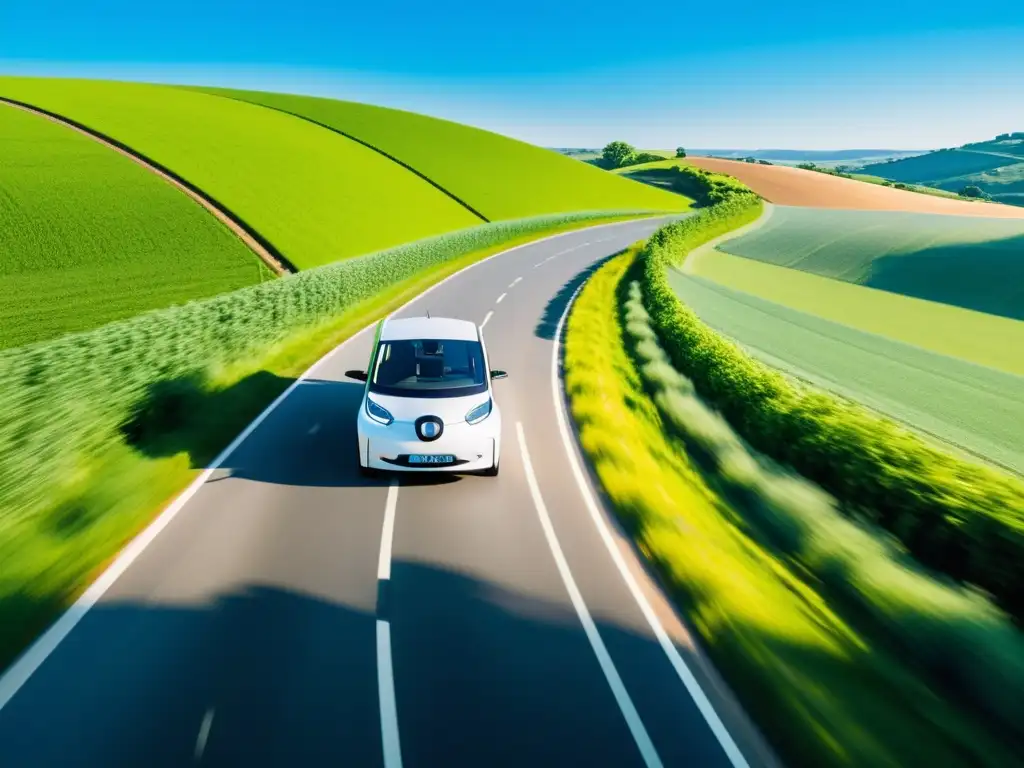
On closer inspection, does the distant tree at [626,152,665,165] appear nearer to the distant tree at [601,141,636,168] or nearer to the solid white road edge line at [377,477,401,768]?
the distant tree at [601,141,636,168]

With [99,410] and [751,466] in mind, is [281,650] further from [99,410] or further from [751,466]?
[751,466]

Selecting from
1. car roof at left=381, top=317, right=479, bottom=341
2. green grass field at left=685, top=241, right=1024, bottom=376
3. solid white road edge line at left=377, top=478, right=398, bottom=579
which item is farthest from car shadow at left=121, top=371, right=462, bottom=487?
green grass field at left=685, top=241, right=1024, bottom=376

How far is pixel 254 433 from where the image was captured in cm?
1110

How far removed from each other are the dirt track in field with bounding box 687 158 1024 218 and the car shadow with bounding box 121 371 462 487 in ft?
233

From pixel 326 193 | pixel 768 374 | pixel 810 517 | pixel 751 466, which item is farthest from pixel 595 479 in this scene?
pixel 326 193

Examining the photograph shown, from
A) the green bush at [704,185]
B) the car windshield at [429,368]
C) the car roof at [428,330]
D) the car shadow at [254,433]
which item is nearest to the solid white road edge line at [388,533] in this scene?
the car shadow at [254,433]

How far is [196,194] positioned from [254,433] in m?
34.6

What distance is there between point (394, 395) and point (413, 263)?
24.7 m

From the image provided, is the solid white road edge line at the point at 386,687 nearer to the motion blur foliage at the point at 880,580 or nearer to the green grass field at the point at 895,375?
the motion blur foliage at the point at 880,580

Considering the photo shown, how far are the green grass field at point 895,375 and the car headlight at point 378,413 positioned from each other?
941cm

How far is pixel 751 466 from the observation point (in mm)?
10109

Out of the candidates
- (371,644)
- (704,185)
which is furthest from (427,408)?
(704,185)

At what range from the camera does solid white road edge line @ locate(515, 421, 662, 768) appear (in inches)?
191

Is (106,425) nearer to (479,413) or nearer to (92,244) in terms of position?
(479,413)
